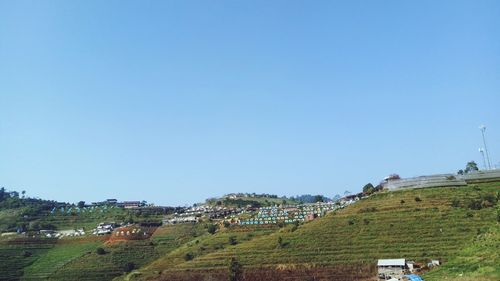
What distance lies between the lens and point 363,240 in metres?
66.1

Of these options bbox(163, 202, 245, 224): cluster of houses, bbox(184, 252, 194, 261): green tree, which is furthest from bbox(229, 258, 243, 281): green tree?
bbox(163, 202, 245, 224): cluster of houses

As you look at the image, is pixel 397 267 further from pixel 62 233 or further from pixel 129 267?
pixel 62 233

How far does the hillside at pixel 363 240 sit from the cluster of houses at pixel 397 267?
1292 millimetres

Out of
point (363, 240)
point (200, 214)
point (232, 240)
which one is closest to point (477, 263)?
point (363, 240)

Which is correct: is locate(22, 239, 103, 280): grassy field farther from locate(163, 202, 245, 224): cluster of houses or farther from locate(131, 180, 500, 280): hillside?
locate(163, 202, 245, 224): cluster of houses

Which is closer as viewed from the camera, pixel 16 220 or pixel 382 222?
pixel 382 222

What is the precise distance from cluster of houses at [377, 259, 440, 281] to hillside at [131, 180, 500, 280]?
50.9 inches

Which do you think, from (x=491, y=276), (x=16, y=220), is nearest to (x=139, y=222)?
(x=16, y=220)

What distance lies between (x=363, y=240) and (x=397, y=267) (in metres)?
10.6

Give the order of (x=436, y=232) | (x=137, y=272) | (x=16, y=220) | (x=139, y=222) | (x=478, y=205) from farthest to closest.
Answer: (x=16, y=220) < (x=139, y=222) < (x=137, y=272) < (x=478, y=205) < (x=436, y=232)

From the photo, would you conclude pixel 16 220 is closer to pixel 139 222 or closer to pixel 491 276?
pixel 139 222

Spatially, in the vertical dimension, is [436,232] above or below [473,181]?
below

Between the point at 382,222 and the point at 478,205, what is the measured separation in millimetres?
13505

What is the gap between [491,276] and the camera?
1560 inches
